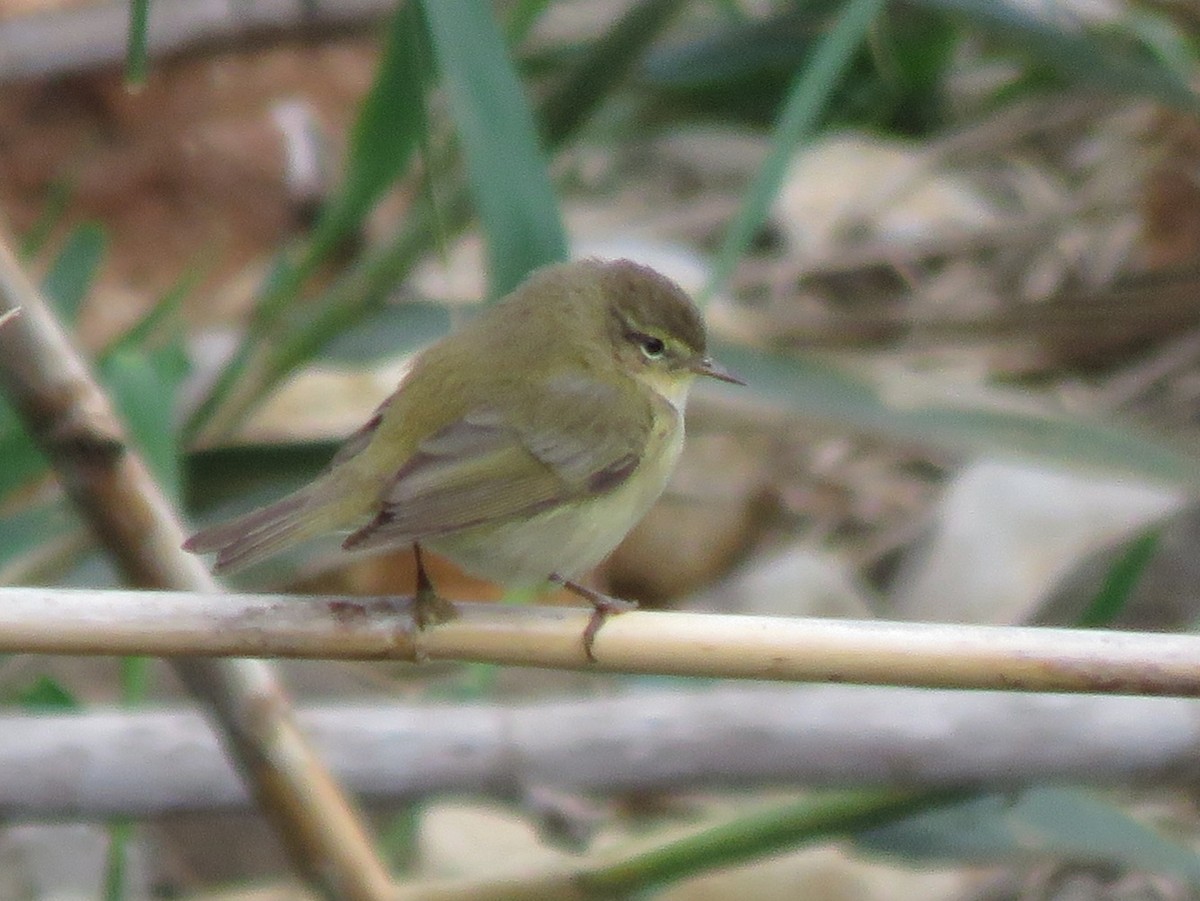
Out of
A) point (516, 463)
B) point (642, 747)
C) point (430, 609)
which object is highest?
point (516, 463)

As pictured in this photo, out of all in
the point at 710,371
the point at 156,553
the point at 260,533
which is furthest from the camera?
the point at 710,371

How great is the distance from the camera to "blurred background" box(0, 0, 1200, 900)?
9.36ft

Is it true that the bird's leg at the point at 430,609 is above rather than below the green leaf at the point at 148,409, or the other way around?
below

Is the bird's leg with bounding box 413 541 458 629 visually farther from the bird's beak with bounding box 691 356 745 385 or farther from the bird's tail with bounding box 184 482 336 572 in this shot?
the bird's beak with bounding box 691 356 745 385

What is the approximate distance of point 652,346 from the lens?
3.23 m

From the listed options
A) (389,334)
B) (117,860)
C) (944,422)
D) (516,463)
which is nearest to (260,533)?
(516,463)

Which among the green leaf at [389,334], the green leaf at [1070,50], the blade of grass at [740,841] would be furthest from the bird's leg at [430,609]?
the green leaf at [1070,50]

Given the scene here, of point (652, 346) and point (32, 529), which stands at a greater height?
point (652, 346)

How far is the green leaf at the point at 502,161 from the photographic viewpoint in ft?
8.68

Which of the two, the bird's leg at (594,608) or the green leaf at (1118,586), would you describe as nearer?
the bird's leg at (594,608)

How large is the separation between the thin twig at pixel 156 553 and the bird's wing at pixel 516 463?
283mm

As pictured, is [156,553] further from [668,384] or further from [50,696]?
[668,384]

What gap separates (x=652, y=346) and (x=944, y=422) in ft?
3.56

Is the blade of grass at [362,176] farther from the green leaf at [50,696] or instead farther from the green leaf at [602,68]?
the green leaf at [50,696]
